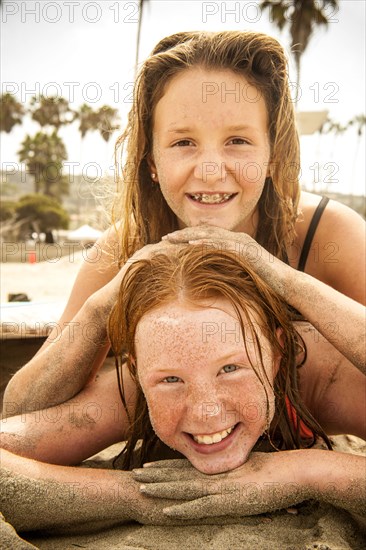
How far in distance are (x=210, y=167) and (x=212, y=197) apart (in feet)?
A: 0.54

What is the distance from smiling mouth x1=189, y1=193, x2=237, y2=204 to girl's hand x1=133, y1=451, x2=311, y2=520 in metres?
1.13

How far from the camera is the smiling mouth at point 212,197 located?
259 cm

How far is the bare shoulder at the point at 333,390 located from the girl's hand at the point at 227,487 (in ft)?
1.70

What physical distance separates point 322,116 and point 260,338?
7772 millimetres

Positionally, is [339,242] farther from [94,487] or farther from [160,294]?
[94,487]

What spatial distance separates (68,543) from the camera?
1867 millimetres

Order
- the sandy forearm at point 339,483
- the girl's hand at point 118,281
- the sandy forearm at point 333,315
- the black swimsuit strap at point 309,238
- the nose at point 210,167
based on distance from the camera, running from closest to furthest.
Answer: the sandy forearm at point 339,483
the sandy forearm at point 333,315
the girl's hand at point 118,281
the nose at point 210,167
the black swimsuit strap at point 309,238

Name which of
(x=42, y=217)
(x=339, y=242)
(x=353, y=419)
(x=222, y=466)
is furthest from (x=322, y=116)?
(x=42, y=217)


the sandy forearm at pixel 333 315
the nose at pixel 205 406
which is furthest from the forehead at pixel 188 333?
the sandy forearm at pixel 333 315

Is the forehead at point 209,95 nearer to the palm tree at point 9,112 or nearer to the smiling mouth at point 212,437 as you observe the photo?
the smiling mouth at point 212,437

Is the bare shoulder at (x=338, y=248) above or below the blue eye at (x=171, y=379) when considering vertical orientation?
above

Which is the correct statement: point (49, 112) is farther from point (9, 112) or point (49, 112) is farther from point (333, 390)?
point (333, 390)

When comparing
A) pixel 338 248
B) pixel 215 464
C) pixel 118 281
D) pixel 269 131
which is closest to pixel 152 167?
pixel 269 131

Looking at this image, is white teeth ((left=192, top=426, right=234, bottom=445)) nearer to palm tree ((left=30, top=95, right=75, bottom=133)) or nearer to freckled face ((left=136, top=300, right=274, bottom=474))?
freckled face ((left=136, top=300, right=274, bottom=474))
